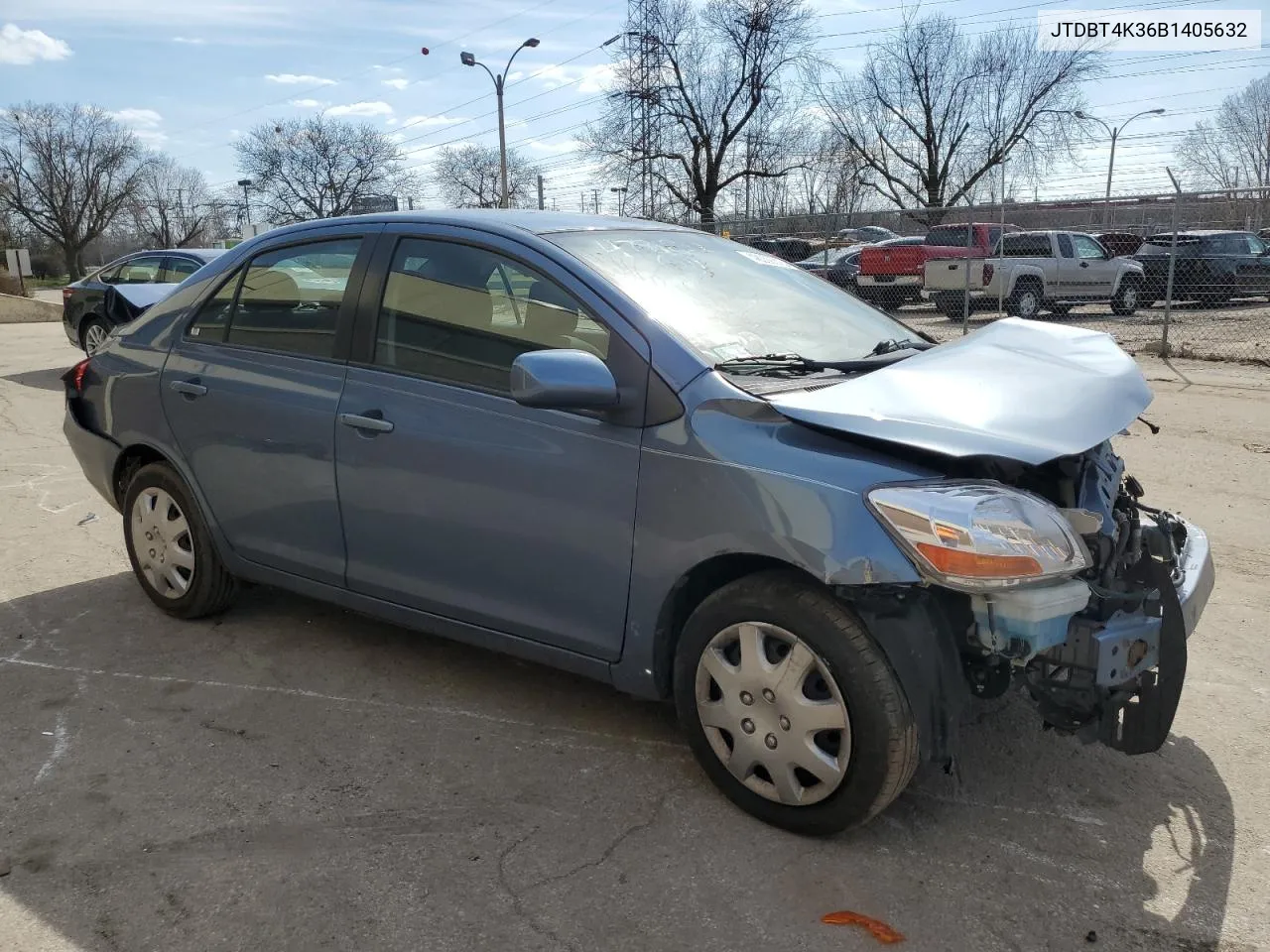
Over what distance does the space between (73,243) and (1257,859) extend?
277 ft

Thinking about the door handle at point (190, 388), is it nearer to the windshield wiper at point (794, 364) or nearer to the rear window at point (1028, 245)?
the windshield wiper at point (794, 364)

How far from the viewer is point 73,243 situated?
74438 millimetres

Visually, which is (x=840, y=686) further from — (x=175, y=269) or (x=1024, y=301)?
(x=1024, y=301)

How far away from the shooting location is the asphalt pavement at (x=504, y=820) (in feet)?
8.29

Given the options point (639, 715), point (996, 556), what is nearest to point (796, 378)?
point (996, 556)

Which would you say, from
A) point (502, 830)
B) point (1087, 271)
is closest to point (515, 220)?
point (502, 830)

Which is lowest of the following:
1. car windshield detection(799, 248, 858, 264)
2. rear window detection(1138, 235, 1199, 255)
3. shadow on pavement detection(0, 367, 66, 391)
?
shadow on pavement detection(0, 367, 66, 391)

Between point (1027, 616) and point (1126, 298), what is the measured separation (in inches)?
757

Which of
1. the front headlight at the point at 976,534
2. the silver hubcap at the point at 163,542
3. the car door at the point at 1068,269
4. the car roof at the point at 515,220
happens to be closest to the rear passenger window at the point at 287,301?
the car roof at the point at 515,220

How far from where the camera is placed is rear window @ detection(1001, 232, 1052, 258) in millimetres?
→ 18531

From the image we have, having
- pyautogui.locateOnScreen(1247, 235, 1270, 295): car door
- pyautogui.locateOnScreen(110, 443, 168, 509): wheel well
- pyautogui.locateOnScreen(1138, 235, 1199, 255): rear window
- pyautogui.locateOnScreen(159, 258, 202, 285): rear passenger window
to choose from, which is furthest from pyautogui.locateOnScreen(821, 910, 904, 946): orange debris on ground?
pyautogui.locateOnScreen(1247, 235, 1270, 295): car door

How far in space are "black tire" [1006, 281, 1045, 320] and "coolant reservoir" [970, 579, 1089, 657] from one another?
16.7m

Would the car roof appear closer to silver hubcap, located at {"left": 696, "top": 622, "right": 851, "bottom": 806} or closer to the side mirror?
the side mirror

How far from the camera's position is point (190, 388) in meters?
4.21
